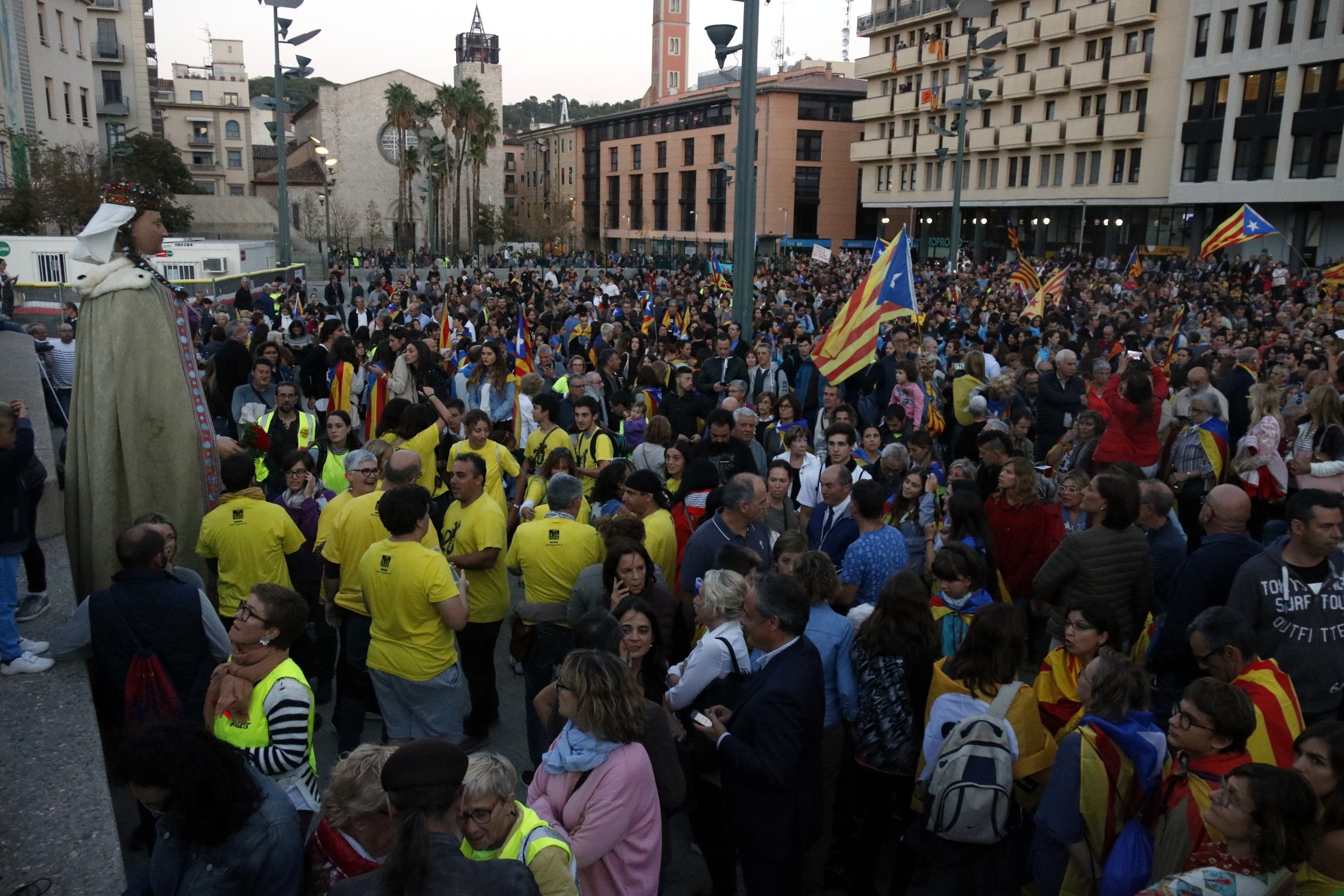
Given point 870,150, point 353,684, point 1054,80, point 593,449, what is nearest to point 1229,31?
point 1054,80

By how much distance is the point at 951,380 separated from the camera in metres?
11.6

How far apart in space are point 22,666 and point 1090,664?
4341 mm

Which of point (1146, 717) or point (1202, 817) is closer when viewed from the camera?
point (1202, 817)

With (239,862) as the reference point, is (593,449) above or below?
above

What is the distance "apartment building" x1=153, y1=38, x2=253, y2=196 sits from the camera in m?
79.6

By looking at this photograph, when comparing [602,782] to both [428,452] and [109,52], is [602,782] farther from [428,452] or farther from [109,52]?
[109,52]

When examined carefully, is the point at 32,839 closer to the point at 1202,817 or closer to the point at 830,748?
the point at 830,748

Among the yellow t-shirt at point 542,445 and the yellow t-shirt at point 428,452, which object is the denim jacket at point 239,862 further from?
the yellow t-shirt at point 542,445

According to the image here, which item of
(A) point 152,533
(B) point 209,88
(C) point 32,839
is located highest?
(B) point 209,88

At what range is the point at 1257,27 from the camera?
39.2 m

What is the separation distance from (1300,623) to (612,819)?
3425 millimetres

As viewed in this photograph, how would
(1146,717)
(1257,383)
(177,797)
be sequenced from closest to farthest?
1. (177,797)
2. (1146,717)
3. (1257,383)

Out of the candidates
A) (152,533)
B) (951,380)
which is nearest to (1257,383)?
(951,380)

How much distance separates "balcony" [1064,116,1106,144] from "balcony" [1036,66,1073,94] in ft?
5.57
